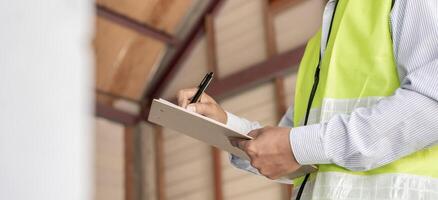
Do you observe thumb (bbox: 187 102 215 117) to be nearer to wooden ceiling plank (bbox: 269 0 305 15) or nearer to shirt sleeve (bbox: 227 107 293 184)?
shirt sleeve (bbox: 227 107 293 184)

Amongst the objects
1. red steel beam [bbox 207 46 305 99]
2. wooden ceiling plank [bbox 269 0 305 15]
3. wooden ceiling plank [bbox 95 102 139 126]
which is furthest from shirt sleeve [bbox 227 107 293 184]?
wooden ceiling plank [bbox 95 102 139 126]

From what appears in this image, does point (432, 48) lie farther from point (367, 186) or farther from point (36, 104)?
point (36, 104)

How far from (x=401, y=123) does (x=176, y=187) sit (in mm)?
5503

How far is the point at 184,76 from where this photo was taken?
689 cm

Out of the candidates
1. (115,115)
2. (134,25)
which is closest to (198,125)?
(134,25)

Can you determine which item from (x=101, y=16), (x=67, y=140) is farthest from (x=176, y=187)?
(x=67, y=140)

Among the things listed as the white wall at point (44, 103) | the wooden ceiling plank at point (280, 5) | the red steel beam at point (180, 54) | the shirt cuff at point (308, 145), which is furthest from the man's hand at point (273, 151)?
the red steel beam at point (180, 54)

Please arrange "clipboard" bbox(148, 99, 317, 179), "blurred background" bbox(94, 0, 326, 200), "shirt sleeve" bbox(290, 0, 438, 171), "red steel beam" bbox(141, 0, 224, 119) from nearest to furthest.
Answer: "shirt sleeve" bbox(290, 0, 438, 171)
"clipboard" bbox(148, 99, 317, 179)
"blurred background" bbox(94, 0, 326, 200)
"red steel beam" bbox(141, 0, 224, 119)

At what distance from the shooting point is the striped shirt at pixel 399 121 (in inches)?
49.5

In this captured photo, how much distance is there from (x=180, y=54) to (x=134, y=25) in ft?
2.22

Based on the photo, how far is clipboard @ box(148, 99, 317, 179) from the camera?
4.69 feet

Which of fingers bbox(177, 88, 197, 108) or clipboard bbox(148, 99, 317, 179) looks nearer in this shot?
clipboard bbox(148, 99, 317, 179)

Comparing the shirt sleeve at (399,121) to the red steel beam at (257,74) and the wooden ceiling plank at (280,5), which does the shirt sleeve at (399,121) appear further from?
the wooden ceiling plank at (280,5)

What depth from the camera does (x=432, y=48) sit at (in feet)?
4.20
